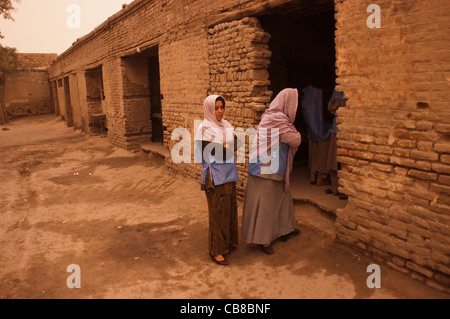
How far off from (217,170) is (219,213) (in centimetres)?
45

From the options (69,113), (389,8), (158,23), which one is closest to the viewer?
(389,8)

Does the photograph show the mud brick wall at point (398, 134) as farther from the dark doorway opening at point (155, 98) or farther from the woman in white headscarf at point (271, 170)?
the dark doorway opening at point (155, 98)

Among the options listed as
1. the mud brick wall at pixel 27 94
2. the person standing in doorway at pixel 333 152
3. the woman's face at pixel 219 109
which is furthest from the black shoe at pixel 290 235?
the mud brick wall at pixel 27 94

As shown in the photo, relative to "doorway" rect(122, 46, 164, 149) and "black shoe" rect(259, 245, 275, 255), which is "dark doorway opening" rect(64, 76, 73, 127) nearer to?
"doorway" rect(122, 46, 164, 149)

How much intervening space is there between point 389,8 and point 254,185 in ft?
6.75

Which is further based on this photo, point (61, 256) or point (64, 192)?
point (64, 192)

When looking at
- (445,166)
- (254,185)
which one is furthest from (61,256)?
(445,166)

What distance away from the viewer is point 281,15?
4.71m

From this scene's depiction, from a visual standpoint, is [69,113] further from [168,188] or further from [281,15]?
[281,15]

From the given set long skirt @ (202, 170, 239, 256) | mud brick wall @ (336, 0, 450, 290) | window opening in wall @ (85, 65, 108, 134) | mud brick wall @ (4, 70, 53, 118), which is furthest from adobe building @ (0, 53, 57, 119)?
mud brick wall @ (336, 0, 450, 290)

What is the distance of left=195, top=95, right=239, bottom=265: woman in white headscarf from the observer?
11.2 ft

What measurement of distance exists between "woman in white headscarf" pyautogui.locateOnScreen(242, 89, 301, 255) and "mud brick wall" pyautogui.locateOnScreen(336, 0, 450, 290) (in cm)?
53

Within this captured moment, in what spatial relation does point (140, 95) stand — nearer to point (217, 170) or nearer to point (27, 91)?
point (217, 170)

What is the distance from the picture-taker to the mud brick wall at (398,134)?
9.02ft
